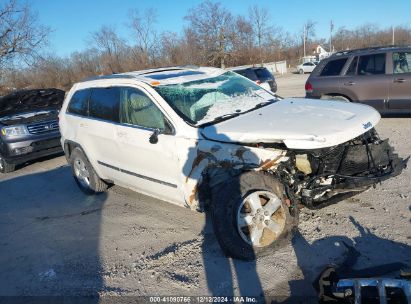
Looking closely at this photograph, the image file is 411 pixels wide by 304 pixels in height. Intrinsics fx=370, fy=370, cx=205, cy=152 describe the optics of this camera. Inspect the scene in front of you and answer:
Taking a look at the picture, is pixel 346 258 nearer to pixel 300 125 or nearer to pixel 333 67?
pixel 300 125

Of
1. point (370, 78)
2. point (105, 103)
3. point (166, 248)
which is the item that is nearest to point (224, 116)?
point (166, 248)

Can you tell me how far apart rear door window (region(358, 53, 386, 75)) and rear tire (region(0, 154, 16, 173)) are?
8108 mm

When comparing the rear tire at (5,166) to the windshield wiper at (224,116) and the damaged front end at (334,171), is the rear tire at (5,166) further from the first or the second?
the damaged front end at (334,171)

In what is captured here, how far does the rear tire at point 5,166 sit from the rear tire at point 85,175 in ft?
9.99

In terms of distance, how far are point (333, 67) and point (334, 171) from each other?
5741 millimetres

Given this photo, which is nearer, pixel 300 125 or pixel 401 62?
pixel 300 125

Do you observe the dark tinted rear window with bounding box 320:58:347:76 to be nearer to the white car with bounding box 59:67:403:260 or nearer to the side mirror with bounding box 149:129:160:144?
the white car with bounding box 59:67:403:260

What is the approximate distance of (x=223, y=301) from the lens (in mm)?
2994

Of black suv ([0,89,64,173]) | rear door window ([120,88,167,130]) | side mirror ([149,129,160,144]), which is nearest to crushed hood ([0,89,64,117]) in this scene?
black suv ([0,89,64,173])

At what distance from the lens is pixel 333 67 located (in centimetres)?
876

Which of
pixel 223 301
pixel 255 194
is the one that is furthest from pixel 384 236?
pixel 223 301

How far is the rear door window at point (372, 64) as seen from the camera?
8.21m

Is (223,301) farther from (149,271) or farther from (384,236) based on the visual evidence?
(384,236)

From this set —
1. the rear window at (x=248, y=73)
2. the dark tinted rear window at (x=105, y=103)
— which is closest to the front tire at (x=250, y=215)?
the dark tinted rear window at (x=105, y=103)
